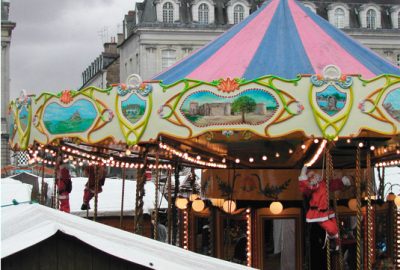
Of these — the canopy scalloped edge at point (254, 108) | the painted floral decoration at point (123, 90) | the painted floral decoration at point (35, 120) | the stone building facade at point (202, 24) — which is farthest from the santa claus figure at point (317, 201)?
the stone building facade at point (202, 24)

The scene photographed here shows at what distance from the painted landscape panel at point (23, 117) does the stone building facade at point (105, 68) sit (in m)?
46.4

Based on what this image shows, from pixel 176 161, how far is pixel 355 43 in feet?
14.2

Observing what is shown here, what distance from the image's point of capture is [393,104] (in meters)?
9.46

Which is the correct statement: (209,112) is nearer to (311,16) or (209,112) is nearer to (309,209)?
(309,209)

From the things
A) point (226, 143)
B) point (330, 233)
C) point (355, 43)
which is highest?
point (355, 43)

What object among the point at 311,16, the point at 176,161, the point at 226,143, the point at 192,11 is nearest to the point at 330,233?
the point at 226,143

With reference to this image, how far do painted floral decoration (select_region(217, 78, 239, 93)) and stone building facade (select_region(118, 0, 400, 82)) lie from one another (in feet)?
133

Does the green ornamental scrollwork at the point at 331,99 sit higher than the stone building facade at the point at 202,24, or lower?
lower

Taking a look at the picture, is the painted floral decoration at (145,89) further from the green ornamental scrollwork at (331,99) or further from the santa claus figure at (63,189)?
the santa claus figure at (63,189)

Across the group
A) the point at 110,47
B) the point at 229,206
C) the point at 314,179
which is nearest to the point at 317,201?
the point at 314,179

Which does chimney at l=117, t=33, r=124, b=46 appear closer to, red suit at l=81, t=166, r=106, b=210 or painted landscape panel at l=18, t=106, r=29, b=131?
red suit at l=81, t=166, r=106, b=210

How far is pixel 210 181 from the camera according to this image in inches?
523

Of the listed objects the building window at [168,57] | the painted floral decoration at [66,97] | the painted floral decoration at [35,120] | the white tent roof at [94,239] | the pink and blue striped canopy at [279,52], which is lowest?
the white tent roof at [94,239]

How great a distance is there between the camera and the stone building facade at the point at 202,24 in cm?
5091
